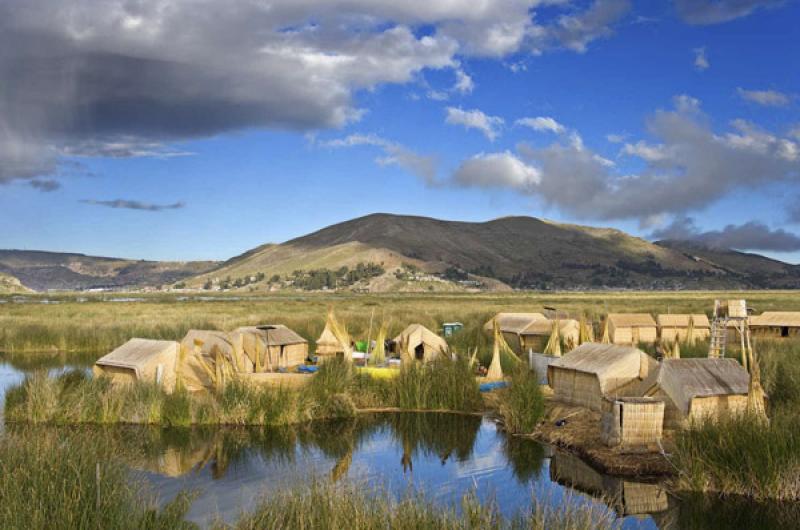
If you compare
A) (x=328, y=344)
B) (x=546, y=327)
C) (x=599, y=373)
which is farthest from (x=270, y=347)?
(x=546, y=327)

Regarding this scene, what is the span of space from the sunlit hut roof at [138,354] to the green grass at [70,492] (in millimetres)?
7759

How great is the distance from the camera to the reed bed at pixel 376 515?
631cm

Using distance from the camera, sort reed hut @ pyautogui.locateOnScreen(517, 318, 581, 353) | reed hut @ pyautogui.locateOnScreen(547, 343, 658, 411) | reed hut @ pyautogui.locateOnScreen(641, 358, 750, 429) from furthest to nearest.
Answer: reed hut @ pyautogui.locateOnScreen(517, 318, 581, 353) → reed hut @ pyautogui.locateOnScreen(547, 343, 658, 411) → reed hut @ pyautogui.locateOnScreen(641, 358, 750, 429)

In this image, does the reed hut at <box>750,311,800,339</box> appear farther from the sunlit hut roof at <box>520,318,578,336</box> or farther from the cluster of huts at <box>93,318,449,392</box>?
the cluster of huts at <box>93,318,449,392</box>

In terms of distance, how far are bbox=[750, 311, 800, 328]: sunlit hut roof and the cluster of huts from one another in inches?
482

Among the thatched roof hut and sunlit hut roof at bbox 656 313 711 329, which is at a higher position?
sunlit hut roof at bbox 656 313 711 329

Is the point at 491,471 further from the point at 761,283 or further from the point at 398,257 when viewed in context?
the point at 761,283

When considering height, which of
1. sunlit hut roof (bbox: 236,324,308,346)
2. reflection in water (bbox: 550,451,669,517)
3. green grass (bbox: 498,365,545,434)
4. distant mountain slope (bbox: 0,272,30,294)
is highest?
distant mountain slope (bbox: 0,272,30,294)

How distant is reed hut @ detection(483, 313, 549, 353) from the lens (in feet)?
84.9

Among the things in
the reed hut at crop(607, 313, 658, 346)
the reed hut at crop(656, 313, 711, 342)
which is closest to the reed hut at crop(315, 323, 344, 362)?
the reed hut at crop(607, 313, 658, 346)

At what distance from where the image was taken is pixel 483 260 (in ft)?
552

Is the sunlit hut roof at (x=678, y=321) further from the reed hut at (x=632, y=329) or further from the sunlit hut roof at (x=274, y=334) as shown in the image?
the sunlit hut roof at (x=274, y=334)

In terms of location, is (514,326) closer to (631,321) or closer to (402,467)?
(631,321)

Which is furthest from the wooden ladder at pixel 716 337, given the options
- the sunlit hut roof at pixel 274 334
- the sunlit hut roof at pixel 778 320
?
the sunlit hut roof at pixel 274 334
